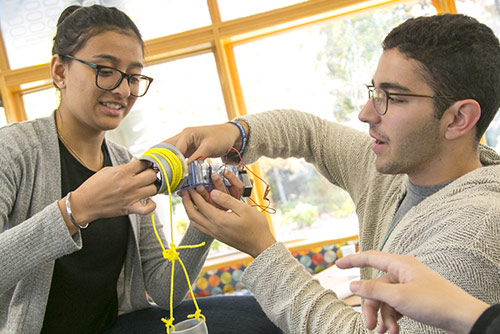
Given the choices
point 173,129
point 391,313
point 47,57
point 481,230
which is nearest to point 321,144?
point 481,230

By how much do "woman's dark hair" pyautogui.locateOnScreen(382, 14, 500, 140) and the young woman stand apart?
0.78 metres

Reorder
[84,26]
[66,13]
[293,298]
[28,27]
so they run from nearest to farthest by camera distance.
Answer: [293,298] → [84,26] → [66,13] → [28,27]

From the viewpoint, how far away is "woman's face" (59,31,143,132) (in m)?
1.54

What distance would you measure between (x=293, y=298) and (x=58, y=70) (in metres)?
1.09

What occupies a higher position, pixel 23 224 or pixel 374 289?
pixel 23 224

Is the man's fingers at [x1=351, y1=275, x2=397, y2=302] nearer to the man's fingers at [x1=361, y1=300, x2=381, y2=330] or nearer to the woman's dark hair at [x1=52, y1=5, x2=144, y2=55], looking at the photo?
the man's fingers at [x1=361, y1=300, x2=381, y2=330]

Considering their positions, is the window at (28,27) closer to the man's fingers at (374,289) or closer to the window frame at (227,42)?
the window frame at (227,42)

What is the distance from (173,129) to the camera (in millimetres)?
3525

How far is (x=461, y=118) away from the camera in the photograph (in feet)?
4.12

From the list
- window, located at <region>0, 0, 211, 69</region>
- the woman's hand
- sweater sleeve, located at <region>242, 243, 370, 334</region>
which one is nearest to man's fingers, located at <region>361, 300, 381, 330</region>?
sweater sleeve, located at <region>242, 243, 370, 334</region>

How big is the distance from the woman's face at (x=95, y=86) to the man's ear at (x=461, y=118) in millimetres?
1010

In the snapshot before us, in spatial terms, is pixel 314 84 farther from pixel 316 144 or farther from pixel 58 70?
pixel 58 70

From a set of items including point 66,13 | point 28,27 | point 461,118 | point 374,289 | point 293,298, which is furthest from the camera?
point 28,27

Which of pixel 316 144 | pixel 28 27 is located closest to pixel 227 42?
pixel 28 27
